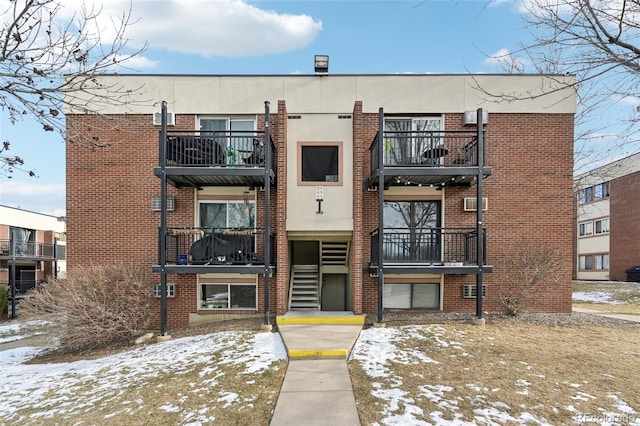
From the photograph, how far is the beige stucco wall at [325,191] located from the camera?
1022 cm

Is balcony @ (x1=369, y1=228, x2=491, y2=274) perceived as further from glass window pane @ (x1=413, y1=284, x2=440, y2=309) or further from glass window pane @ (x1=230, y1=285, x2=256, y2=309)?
glass window pane @ (x1=230, y1=285, x2=256, y2=309)

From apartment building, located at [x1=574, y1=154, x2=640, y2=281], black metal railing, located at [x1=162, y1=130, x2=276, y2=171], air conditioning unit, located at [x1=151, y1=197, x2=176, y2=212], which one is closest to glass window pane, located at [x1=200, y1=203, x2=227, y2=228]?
air conditioning unit, located at [x1=151, y1=197, x2=176, y2=212]

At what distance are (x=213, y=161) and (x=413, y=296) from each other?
7087 millimetres

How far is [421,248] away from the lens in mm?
10258

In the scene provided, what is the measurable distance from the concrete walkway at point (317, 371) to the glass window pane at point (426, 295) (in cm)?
253

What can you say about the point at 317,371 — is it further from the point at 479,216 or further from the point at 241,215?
the point at 241,215

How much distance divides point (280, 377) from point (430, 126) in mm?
8406

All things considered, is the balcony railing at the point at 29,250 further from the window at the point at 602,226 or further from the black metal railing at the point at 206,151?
the window at the point at 602,226

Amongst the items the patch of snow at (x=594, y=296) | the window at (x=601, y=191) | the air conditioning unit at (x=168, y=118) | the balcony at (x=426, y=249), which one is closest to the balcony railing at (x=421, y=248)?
the balcony at (x=426, y=249)

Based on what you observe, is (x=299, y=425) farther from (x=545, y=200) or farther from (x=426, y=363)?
(x=545, y=200)

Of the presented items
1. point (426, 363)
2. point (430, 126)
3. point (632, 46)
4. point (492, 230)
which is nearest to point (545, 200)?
point (492, 230)

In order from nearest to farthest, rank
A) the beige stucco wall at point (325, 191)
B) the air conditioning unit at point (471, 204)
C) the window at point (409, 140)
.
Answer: the window at point (409, 140)
the beige stucco wall at point (325, 191)
the air conditioning unit at point (471, 204)

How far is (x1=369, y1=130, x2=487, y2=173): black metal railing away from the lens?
9469 mm

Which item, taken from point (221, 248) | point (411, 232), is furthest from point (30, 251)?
point (411, 232)
